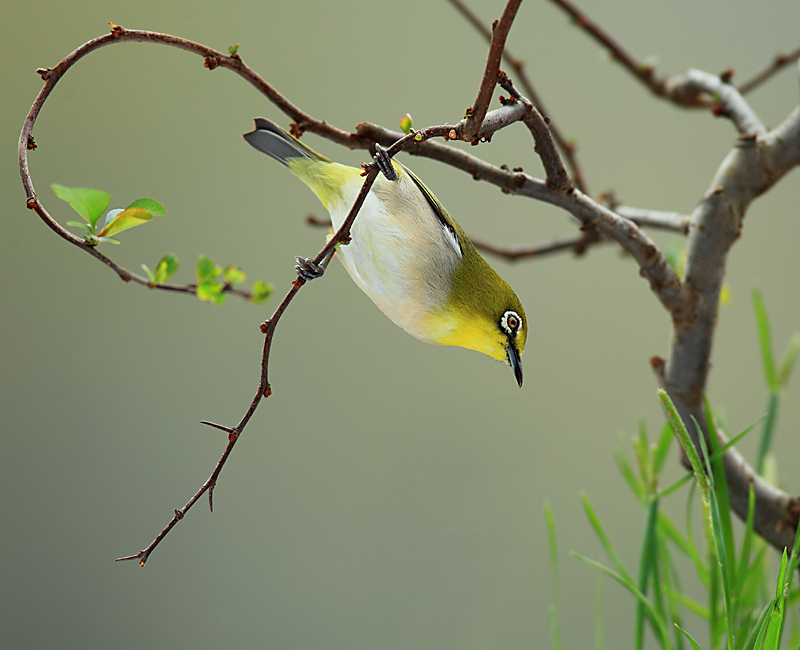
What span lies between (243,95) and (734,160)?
701 millimetres

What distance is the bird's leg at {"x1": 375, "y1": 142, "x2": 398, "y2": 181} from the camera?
331 mm

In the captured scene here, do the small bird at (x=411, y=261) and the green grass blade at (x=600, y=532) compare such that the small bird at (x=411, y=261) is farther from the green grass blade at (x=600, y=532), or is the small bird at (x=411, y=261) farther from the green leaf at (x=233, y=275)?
the green grass blade at (x=600, y=532)

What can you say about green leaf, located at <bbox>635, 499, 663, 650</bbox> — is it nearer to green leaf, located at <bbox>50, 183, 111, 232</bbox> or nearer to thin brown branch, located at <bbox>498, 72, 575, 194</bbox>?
thin brown branch, located at <bbox>498, 72, 575, 194</bbox>

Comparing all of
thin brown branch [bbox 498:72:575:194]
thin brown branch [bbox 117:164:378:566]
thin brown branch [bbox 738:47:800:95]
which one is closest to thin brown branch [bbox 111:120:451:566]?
thin brown branch [bbox 117:164:378:566]

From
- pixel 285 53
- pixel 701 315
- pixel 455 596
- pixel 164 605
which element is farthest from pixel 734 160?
pixel 164 605

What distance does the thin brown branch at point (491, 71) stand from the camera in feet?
0.90

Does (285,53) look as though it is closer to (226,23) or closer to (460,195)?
(226,23)

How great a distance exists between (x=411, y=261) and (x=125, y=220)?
0.56ft

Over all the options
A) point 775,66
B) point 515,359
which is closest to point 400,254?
point 515,359

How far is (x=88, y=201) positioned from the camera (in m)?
0.32

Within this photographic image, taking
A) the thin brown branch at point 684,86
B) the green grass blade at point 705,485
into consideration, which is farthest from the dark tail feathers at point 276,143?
the thin brown branch at point 684,86

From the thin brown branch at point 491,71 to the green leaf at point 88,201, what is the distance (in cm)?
20

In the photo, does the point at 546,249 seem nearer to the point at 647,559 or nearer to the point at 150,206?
the point at 647,559

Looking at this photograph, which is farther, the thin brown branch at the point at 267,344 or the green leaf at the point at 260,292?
the green leaf at the point at 260,292
